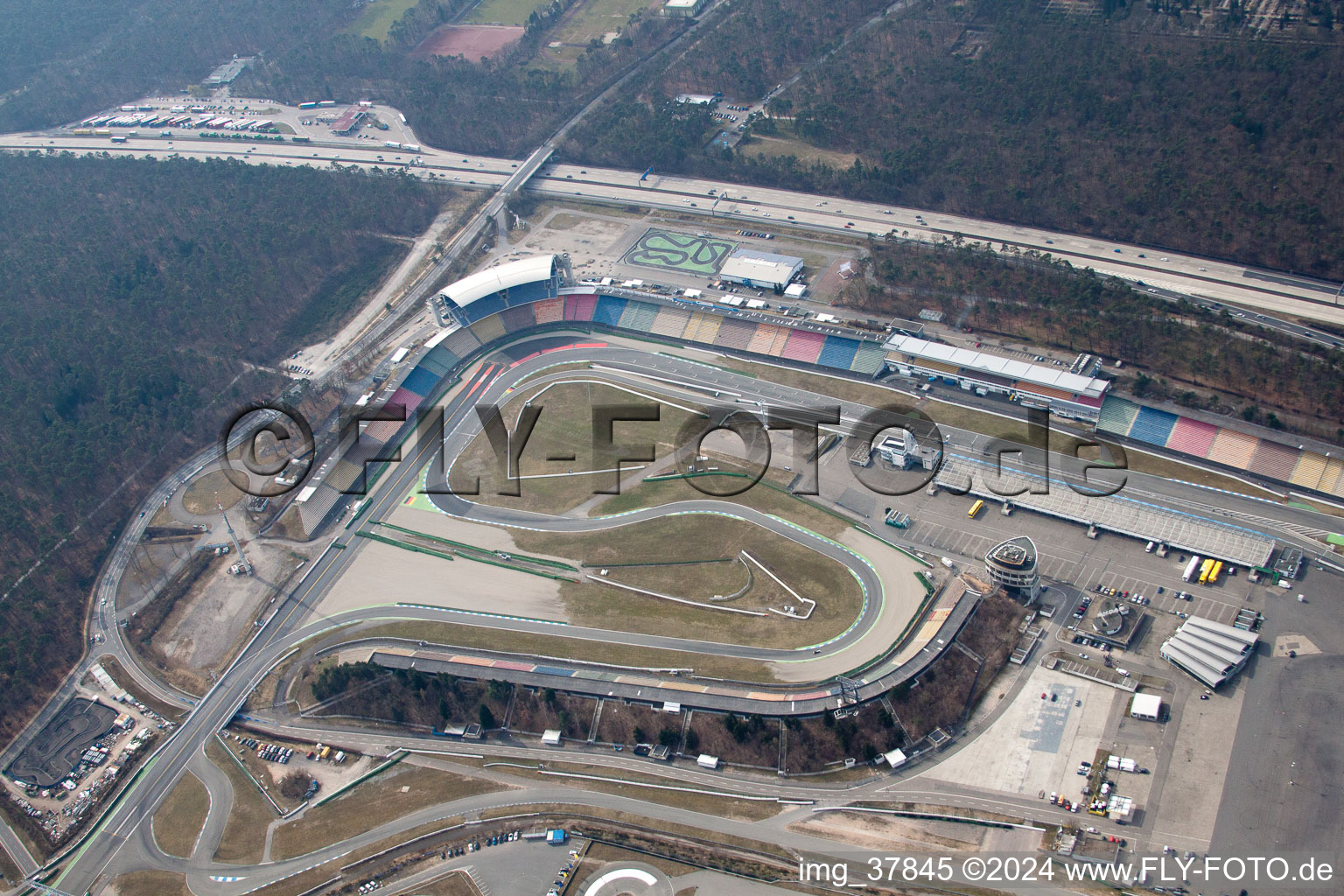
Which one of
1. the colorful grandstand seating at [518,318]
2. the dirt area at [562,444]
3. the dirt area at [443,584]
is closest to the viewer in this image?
the dirt area at [443,584]

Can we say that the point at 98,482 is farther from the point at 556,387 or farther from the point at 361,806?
the point at 361,806

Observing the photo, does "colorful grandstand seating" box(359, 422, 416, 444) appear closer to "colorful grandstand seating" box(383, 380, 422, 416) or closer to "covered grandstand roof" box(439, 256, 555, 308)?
"colorful grandstand seating" box(383, 380, 422, 416)

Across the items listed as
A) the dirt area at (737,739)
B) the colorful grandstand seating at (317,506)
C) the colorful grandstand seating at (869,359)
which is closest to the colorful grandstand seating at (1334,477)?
the colorful grandstand seating at (869,359)

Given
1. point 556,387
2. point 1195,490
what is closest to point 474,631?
point 556,387

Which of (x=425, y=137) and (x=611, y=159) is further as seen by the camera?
(x=425, y=137)

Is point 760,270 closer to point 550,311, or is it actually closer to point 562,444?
point 550,311

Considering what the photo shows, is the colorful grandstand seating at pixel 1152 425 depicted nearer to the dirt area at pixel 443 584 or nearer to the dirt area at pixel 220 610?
the dirt area at pixel 443 584

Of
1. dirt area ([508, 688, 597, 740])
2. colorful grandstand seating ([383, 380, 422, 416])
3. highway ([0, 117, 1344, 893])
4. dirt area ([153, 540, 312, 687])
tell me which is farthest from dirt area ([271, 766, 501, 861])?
colorful grandstand seating ([383, 380, 422, 416])
